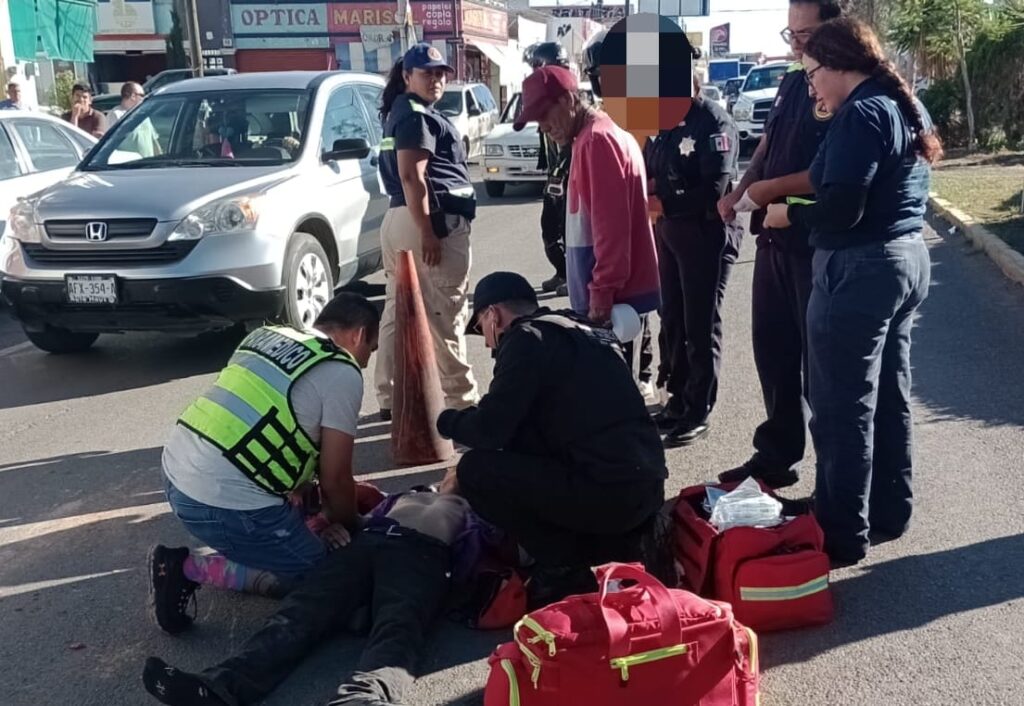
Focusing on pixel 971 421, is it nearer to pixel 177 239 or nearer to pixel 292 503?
pixel 292 503

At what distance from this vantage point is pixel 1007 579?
3.86m

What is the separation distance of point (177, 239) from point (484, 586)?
12.4 feet

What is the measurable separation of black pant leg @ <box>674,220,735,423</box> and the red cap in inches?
44.4

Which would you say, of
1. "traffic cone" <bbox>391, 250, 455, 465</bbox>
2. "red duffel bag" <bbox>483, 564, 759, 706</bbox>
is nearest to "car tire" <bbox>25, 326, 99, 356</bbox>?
"traffic cone" <bbox>391, 250, 455, 465</bbox>

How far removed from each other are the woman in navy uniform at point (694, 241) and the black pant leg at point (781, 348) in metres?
0.46

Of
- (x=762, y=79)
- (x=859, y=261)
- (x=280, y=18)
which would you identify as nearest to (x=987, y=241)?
(x=859, y=261)

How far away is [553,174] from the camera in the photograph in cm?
604

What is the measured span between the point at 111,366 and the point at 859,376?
531 centimetres

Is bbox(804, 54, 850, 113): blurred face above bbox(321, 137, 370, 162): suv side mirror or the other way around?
above

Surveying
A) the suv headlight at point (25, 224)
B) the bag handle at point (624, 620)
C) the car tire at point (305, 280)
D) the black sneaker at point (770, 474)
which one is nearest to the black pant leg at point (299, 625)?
the bag handle at point (624, 620)

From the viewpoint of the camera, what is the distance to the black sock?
9.84ft

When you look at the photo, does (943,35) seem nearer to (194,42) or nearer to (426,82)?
(194,42)

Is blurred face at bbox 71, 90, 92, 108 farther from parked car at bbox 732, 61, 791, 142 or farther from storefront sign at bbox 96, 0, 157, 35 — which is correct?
storefront sign at bbox 96, 0, 157, 35

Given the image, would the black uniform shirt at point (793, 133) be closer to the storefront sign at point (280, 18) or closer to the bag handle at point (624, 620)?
the bag handle at point (624, 620)
